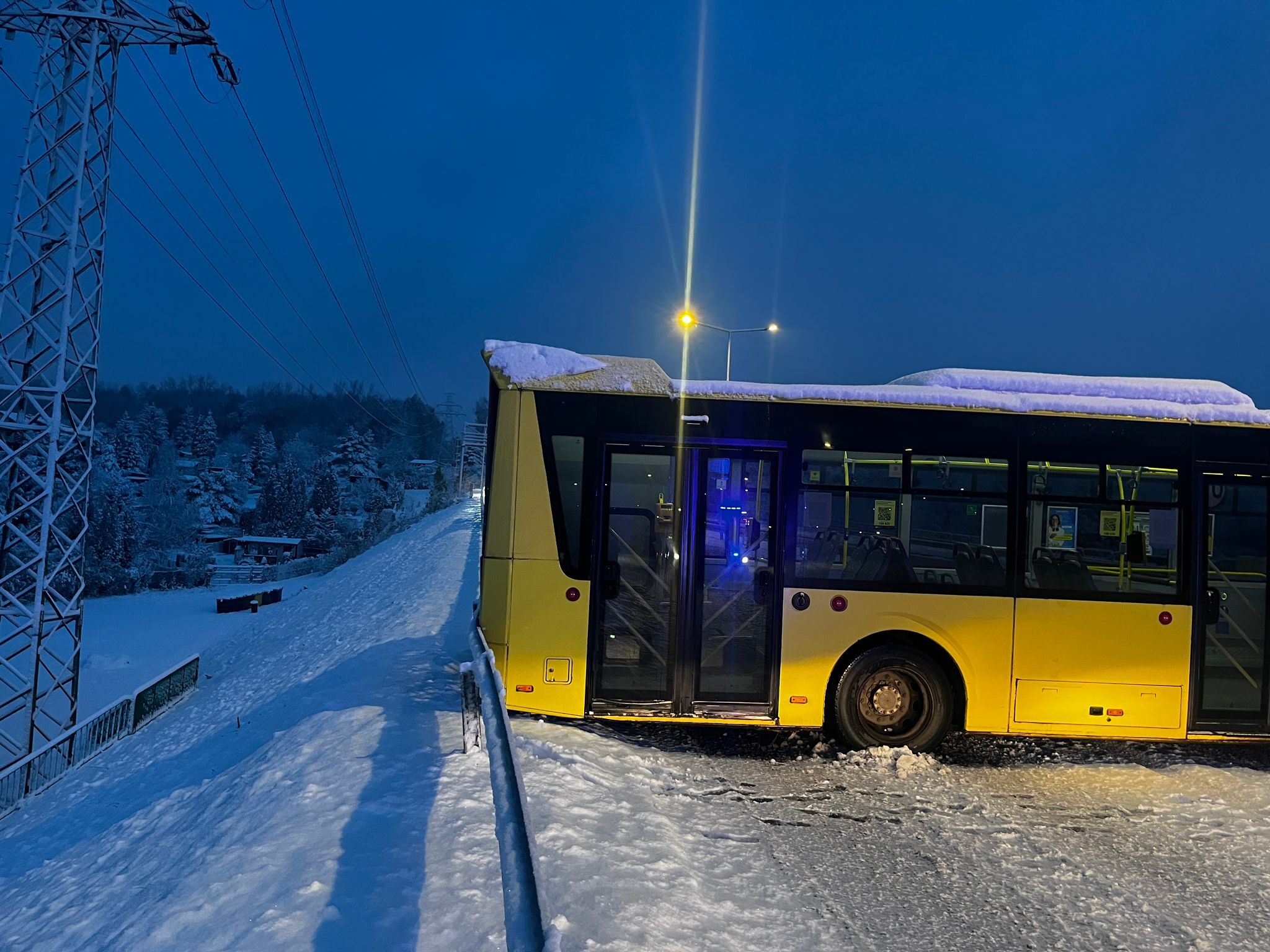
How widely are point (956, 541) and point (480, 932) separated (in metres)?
5.47

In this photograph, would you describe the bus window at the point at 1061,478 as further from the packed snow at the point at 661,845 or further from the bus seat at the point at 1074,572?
the packed snow at the point at 661,845

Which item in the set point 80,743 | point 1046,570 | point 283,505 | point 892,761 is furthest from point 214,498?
point 1046,570

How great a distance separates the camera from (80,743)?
12.8 m

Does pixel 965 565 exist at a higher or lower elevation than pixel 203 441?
lower

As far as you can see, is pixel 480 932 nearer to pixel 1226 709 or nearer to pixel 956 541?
pixel 956 541

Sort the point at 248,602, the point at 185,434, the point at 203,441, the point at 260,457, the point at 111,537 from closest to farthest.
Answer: the point at 248,602, the point at 111,537, the point at 203,441, the point at 185,434, the point at 260,457

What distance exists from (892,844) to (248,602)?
170 ft

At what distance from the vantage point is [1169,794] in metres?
6.73

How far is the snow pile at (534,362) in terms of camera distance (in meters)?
7.32

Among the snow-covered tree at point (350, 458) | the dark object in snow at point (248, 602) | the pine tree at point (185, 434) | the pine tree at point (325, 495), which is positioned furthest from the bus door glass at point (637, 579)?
the pine tree at point (185, 434)

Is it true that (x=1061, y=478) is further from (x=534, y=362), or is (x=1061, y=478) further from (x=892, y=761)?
(x=534, y=362)

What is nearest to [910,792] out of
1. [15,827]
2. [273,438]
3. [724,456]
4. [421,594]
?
[724,456]

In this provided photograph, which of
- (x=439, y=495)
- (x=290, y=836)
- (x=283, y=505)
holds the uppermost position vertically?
(x=439, y=495)

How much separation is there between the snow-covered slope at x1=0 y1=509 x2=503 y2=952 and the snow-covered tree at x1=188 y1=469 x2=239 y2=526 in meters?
106
